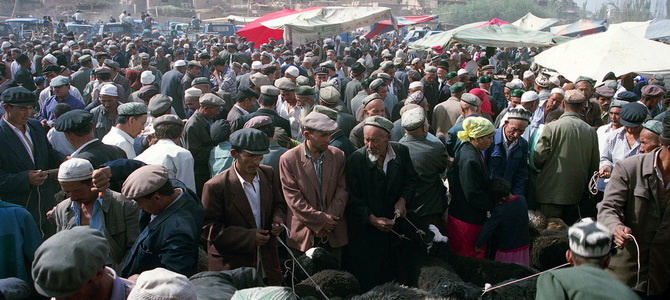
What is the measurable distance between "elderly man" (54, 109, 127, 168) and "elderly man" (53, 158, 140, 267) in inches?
29.8

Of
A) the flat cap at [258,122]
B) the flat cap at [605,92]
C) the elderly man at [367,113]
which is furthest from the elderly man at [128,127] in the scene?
the flat cap at [605,92]

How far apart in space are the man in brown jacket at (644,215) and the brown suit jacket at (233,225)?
91.8 inches

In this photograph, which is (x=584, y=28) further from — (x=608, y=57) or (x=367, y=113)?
(x=367, y=113)

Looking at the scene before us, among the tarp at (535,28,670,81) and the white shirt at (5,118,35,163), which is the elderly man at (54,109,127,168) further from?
the tarp at (535,28,670,81)

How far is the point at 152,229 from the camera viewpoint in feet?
10.1

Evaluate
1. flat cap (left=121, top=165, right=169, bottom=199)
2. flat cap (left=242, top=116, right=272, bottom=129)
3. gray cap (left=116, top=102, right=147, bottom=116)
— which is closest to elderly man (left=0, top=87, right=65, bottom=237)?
gray cap (left=116, top=102, right=147, bottom=116)

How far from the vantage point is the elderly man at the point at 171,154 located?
439 centimetres

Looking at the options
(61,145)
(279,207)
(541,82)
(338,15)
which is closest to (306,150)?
(279,207)

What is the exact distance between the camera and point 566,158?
521 centimetres

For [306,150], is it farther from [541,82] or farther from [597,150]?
[541,82]

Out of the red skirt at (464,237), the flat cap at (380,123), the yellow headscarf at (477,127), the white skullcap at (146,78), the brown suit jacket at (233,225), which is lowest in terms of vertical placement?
the red skirt at (464,237)

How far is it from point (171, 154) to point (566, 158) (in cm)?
366

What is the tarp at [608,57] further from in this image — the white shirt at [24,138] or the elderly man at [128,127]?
the white shirt at [24,138]

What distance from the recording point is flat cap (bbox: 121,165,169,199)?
306 centimetres
